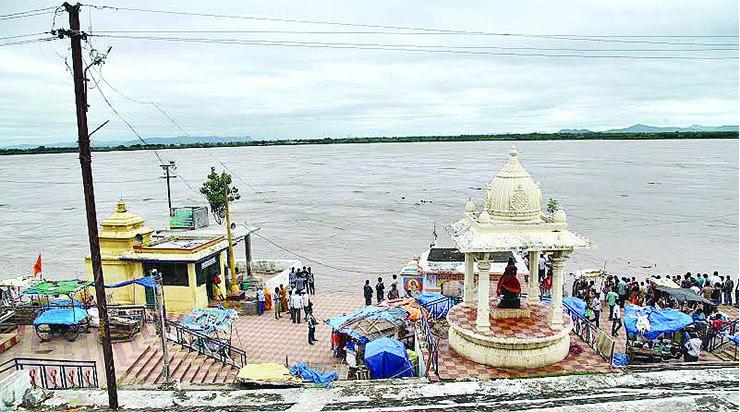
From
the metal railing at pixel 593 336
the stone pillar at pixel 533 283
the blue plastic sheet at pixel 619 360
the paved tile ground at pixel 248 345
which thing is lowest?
the paved tile ground at pixel 248 345

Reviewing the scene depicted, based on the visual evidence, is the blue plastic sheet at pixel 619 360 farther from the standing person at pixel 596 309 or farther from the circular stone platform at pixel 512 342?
the standing person at pixel 596 309

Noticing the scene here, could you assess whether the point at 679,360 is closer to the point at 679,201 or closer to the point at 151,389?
the point at 151,389

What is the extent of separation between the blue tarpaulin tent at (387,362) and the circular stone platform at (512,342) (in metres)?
1.23

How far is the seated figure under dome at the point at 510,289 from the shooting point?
12.1 meters

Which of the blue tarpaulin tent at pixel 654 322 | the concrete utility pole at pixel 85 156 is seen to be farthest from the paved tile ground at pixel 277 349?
the concrete utility pole at pixel 85 156

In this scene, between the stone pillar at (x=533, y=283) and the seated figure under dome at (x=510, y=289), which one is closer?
the seated figure under dome at (x=510, y=289)

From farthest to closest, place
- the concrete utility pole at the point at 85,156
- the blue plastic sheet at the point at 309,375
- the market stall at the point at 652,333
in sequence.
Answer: the market stall at the point at 652,333, the blue plastic sheet at the point at 309,375, the concrete utility pole at the point at 85,156

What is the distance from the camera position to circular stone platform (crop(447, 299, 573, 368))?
35.9ft

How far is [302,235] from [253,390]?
2966cm

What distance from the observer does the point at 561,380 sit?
9.48 meters

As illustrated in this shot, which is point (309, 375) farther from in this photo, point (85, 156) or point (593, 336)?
point (593, 336)

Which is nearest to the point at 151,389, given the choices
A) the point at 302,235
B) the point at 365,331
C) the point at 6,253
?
the point at 365,331

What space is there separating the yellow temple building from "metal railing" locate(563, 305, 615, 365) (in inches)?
443

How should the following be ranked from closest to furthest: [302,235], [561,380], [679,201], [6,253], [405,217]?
[561,380] < [6,253] < [302,235] < [405,217] < [679,201]
